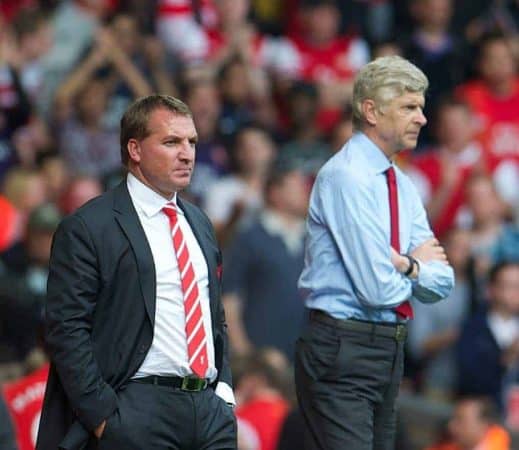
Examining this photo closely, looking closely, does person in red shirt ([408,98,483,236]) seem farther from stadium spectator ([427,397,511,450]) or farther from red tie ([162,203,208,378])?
red tie ([162,203,208,378])

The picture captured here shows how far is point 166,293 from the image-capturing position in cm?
613

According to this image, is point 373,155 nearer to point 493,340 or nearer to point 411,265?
point 411,265

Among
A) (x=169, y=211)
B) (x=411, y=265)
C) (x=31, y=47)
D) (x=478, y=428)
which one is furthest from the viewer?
(x=31, y=47)

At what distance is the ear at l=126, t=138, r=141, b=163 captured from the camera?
620 cm

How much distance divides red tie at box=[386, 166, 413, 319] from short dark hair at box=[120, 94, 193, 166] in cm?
94

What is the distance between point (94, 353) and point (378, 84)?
1.58m

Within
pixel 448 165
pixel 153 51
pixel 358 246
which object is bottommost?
pixel 358 246

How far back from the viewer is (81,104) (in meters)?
12.6

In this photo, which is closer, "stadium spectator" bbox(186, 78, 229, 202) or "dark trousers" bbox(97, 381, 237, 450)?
"dark trousers" bbox(97, 381, 237, 450)

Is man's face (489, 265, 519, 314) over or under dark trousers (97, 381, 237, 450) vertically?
over

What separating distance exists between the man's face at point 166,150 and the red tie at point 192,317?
25cm

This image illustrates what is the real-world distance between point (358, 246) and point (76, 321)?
1.18 m

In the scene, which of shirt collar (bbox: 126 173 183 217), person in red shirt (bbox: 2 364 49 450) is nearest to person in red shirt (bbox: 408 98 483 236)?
person in red shirt (bbox: 2 364 49 450)

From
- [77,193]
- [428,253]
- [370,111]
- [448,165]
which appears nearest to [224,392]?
[428,253]
